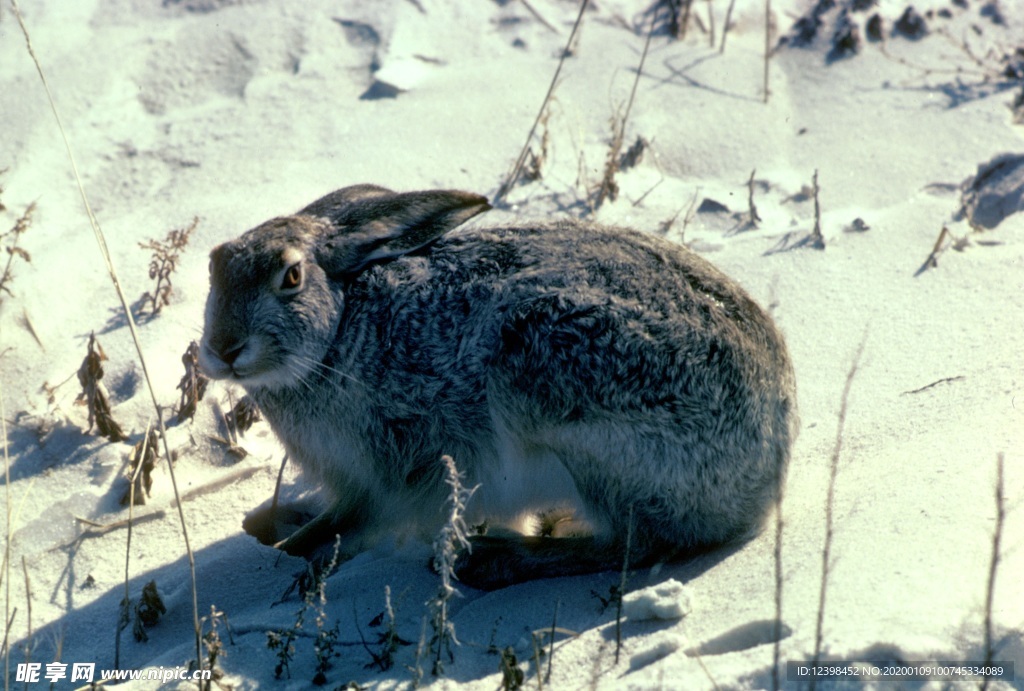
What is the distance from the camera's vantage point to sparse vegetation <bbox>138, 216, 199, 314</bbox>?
583 cm

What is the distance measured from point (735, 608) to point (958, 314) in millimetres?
2704

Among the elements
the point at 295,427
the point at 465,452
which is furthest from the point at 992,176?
the point at 295,427

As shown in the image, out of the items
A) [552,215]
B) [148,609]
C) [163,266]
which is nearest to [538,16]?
[552,215]

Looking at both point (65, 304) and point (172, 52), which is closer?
point (65, 304)

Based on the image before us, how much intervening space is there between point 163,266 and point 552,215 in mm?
2294

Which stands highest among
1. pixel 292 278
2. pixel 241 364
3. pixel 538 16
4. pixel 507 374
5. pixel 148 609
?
pixel 538 16

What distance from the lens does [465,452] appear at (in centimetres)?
445

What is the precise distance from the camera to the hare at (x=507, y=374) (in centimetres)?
410

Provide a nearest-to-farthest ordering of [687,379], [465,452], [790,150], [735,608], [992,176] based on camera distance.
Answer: [735,608] < [687,379] < [465,452] < [992,176] < [790,150]

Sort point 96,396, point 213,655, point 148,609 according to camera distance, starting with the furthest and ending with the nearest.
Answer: point 96,396, point 148,609, point 213,655

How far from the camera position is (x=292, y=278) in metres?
4.37

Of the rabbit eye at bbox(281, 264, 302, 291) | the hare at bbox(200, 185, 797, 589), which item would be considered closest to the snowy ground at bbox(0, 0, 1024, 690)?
the hare at bbox(200, 185, 797, 589)

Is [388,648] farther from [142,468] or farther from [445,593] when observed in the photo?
[142,468]

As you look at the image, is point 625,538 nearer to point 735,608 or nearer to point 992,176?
point 735,608
